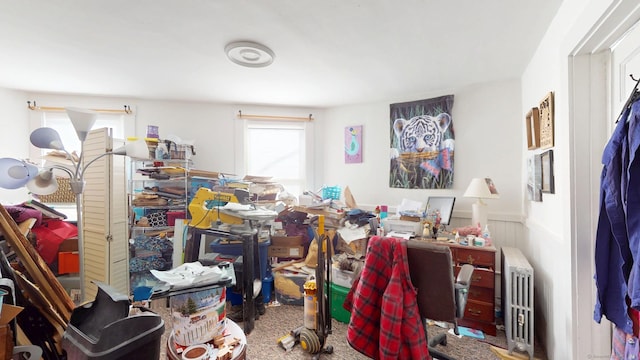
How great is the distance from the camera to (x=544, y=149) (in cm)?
181

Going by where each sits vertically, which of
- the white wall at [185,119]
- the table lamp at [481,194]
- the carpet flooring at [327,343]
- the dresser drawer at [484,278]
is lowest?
the carpet flooring at [327,343]

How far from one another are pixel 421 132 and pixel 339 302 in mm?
2158

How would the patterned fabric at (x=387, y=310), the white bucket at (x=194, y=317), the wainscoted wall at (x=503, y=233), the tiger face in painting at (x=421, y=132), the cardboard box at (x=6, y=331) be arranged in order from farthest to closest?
the tiger face in painting at (x=421, y=132), the wainscoted wall at (x=503, y=233), the patterned fabric at (x=387, y=310), the white bucket at (x=194, y=317), the cardboard box at (x=6, y=331)

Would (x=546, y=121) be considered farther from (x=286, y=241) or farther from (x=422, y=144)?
(x=286, y=241)

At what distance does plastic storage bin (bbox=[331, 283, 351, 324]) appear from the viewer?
2.18m

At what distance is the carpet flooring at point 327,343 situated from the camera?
5.80ft

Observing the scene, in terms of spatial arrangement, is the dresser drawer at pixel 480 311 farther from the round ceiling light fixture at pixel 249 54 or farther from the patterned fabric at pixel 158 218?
the patterned fabric at pixel 158 218

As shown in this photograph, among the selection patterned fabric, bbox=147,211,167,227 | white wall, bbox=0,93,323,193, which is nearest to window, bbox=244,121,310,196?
white wall, bbox=0,93,323,193

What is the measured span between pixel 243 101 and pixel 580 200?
3.39m

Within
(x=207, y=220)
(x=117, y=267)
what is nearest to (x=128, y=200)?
(x=117, y=267)

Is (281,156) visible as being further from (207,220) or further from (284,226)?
(207,220)

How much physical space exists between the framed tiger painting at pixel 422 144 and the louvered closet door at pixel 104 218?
304 cm

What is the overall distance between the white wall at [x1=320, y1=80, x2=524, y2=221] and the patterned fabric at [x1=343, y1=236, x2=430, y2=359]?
1.93 metres

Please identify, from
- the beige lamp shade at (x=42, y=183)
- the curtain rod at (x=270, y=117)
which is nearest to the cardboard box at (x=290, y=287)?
the beige lamp shade at (x=42, y=183)
